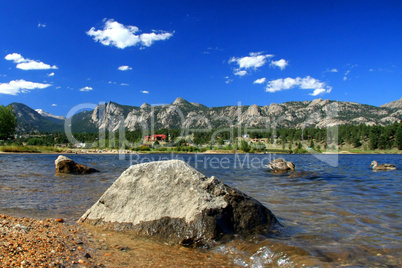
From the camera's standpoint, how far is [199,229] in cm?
586

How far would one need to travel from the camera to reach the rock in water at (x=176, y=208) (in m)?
5.96

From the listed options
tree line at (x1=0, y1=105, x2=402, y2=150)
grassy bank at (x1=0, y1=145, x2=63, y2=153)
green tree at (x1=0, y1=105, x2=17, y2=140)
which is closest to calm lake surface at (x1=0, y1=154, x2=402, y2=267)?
grassy bank at (x1=0, y1=145, x2=63, y2=153)

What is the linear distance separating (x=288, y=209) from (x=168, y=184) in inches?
188

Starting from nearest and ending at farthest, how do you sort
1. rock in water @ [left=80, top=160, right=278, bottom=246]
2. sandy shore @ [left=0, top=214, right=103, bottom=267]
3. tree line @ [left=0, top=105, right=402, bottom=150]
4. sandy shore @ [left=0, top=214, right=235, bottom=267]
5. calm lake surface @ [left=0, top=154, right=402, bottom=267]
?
sandy shore @ [left=0, top=214, right=103, bottom=267]
sandy shore @ [left=0, top=214, right=235, bottom=267]
calm lake surface @ [left=0, top=154, right=402, bottom=267]
rock in water @ [left=80, top=160, right=278, bottom=246]
tree line @ [left=0, top=105, right=402, bottom=150]

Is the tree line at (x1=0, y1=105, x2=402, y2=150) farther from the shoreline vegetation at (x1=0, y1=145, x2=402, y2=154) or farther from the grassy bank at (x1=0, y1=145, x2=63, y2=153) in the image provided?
the grassy bank at (x1=0, y1=145, x2=63, y2=153)

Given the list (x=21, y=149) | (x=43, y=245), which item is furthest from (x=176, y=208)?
(x=21, y=149)

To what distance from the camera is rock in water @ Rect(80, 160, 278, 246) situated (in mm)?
5965

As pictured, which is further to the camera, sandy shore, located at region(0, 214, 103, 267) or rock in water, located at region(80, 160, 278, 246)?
rock in water, located at region(80, 160, 278, 246)

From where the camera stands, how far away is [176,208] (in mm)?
6312

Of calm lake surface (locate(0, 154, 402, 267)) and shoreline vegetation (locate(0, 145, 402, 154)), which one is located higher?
calm lake surface (locate(0, 154, 402, 267))

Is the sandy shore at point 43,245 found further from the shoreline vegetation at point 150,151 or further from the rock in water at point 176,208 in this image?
the shoreline vegetation at point 150,151

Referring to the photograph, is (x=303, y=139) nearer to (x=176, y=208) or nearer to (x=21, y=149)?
(x=21, y=149)

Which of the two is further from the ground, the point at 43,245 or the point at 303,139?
the point at 303,139

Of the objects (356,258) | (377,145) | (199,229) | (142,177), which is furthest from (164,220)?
(377,145)
